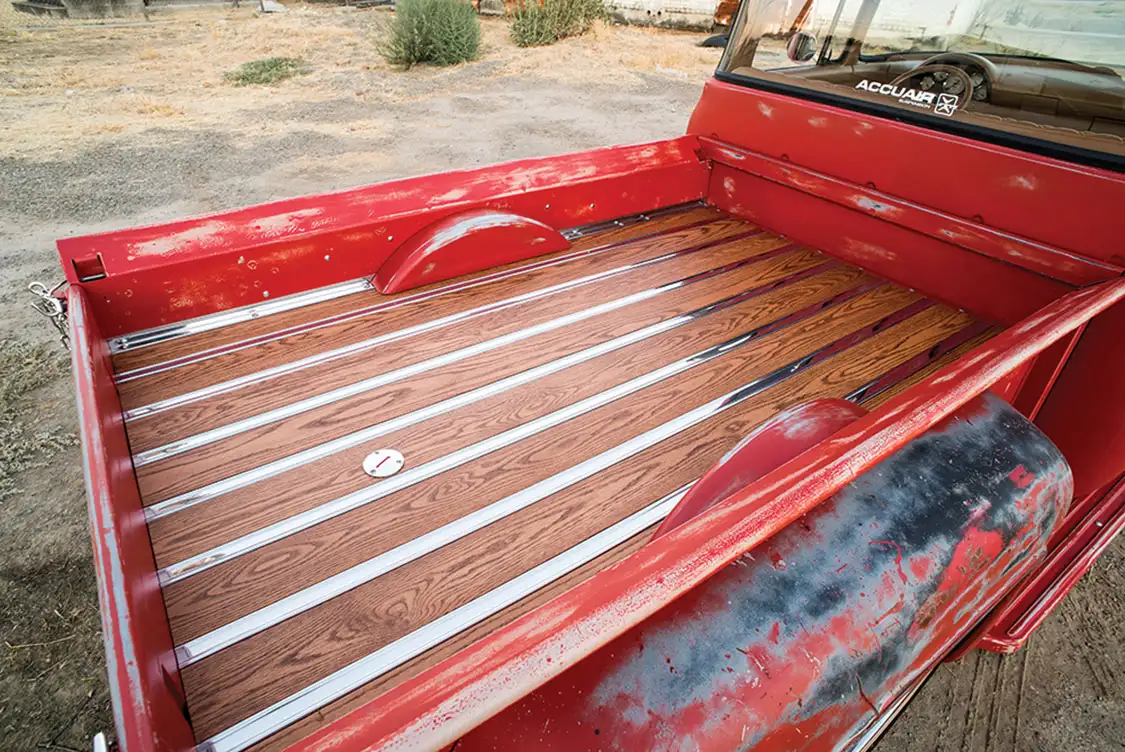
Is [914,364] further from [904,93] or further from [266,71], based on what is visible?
[266,71]

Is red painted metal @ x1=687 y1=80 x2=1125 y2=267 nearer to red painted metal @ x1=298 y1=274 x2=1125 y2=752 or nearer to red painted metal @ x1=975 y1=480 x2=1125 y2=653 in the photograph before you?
red painted metal @ x1=975 y1=480 x2=1125 y2=653

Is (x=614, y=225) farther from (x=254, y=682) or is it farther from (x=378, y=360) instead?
(x=254, y=682)

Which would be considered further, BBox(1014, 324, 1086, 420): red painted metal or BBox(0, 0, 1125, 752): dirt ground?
BBox(0, 0, 1125, 752): dirt ground

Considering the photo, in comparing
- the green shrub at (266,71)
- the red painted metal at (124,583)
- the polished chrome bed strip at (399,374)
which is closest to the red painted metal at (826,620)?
the red painted metal at (124,583)

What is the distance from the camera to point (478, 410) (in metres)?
1.91

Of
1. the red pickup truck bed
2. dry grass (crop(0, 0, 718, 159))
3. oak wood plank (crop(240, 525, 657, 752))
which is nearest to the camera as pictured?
the red pickup truck bed

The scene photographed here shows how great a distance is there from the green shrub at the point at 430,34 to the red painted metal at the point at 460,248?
27.0ft

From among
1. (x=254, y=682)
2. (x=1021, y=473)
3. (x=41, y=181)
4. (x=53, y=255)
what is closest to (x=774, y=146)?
Answer: (x=1021, y=473)

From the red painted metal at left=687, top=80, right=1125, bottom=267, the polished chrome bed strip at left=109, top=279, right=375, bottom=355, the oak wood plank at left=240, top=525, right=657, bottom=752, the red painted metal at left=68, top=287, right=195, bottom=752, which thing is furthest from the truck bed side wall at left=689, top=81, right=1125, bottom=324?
the red painted metal at left=68, top=287, right=195, bottom=752

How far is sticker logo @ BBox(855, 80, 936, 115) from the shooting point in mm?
2311

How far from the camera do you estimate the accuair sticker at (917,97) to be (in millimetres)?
2262

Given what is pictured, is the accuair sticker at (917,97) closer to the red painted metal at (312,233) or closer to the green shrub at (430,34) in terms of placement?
the red painted metal at (312,233)

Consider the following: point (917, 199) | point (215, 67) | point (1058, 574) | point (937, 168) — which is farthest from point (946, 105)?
point (215, 67)

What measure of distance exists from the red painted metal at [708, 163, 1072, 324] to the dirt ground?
104 centimetres
